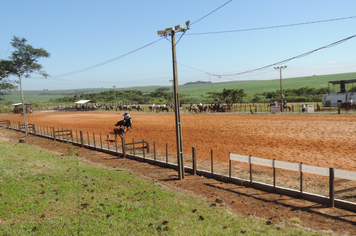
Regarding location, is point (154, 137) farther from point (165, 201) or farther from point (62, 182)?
point (165, 201)

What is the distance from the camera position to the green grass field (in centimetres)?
663

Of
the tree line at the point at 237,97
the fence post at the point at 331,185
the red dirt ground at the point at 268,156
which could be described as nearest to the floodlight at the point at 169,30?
the red dirt ground at the point at 268,156

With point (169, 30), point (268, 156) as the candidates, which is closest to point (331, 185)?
point (268, 156)

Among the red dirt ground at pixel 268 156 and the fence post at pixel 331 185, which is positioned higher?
the fence post at pixel 331 185

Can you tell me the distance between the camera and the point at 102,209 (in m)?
7.82

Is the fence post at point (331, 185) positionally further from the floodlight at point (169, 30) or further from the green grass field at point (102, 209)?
the floodlight at point (169, 30)

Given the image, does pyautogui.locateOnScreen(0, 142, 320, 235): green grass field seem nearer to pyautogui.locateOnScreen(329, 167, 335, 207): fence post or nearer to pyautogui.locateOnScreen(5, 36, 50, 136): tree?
pyautogui.locateOnScreen(329, 167, 335, 207): fence post

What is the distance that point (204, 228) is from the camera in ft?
22.0

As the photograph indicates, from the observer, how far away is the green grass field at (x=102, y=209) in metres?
6.63

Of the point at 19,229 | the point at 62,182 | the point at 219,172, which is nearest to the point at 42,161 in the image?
the point at 62,182

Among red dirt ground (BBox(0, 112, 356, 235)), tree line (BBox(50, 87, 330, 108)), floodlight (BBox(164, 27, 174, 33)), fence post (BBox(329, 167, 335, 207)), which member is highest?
floodlight (BBox(164, 27, 174, 33))

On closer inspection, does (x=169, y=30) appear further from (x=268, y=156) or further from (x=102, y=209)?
(x=268, y=156)

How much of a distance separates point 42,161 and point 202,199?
9.38 m

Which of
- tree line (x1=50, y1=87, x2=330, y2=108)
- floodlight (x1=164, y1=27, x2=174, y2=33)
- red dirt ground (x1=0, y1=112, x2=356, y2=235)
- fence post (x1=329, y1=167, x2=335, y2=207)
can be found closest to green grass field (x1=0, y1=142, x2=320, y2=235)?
red dirt ground (x1=0, y1=112, x2=356, y2=235)
